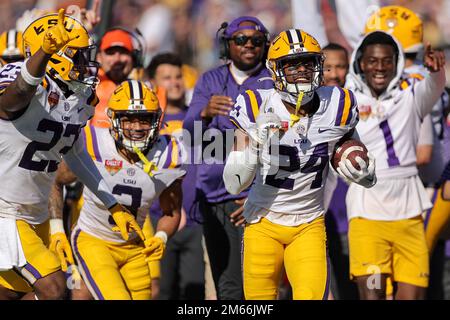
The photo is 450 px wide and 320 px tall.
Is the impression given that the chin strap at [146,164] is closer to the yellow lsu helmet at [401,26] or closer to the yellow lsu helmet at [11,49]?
the yellow lsu helmet at [11,49]

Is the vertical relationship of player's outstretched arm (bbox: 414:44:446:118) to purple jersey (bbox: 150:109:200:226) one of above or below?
above

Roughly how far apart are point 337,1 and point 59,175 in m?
2.81

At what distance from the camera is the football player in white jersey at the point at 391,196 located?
655 centimetres

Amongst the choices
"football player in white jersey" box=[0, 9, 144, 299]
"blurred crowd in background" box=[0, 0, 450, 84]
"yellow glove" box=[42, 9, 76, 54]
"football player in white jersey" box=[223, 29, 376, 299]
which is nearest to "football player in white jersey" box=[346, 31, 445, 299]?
"football player in white jersey" box=[223, 29, 376, 299]

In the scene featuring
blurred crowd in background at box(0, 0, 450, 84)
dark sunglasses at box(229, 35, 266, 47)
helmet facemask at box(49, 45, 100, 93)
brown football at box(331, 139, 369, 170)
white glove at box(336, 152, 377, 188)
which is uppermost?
blurred crowd in background at box(0, 0, 450, 84)

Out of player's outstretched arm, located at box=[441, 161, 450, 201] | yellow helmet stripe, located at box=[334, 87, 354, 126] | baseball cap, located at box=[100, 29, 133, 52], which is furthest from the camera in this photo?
baseball cap, located at box=[100, 29, 133, 52]

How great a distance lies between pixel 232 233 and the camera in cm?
646

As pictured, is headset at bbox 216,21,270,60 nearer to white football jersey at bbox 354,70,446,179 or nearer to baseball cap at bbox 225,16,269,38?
baseball cap at bbox 225,16,269,38

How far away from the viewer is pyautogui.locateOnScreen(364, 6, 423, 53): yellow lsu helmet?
7359 mm

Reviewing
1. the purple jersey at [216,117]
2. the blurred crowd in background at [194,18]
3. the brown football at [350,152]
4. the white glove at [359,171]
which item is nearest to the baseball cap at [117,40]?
the purple jersey at [216,117]

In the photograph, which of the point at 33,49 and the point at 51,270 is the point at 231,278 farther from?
the point at 33,49

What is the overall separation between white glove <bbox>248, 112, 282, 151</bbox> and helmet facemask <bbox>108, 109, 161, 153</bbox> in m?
1.12

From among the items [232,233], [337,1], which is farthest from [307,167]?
[337,1]

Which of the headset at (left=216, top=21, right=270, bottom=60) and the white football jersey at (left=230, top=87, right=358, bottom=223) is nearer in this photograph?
the white football jersey at (left=230, top=87, right=358, bottom=223)
